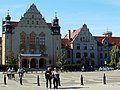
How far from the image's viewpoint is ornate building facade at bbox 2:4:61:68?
99.1 metres

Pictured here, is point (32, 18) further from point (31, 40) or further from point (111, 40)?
point (111, 40)

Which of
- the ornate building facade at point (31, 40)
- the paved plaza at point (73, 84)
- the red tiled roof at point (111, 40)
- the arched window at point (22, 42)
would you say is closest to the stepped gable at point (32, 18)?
the ornate building facade at point (31, 40)

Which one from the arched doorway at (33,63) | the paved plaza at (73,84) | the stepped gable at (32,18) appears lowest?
the paved plaza at (73,84)

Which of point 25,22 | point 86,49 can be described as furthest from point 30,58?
point 86,49

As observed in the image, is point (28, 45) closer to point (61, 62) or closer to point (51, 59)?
point (51, 59)

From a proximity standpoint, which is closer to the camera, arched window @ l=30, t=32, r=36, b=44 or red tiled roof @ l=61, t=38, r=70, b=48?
arched window @ l=30, t=32, r=36, b=44

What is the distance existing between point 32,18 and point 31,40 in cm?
643

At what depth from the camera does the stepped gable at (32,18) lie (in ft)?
330

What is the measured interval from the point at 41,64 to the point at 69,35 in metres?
19.1

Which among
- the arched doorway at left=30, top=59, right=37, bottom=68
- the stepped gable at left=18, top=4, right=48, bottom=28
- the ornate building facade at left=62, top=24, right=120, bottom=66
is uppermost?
the stepped gable at left=18, top=4, right=48, bottom=28

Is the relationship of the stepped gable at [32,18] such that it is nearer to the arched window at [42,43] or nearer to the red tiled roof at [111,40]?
the arched window at [42,43]

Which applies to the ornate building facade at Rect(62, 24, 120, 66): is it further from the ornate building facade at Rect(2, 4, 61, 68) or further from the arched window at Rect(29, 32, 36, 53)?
the arched window at Rect(29, 32, 36, 53)

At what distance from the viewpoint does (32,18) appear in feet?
332

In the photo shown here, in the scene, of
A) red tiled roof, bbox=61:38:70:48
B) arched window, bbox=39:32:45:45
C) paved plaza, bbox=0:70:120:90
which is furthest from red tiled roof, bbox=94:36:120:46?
paved plaza, bbox=0:70:120:90
